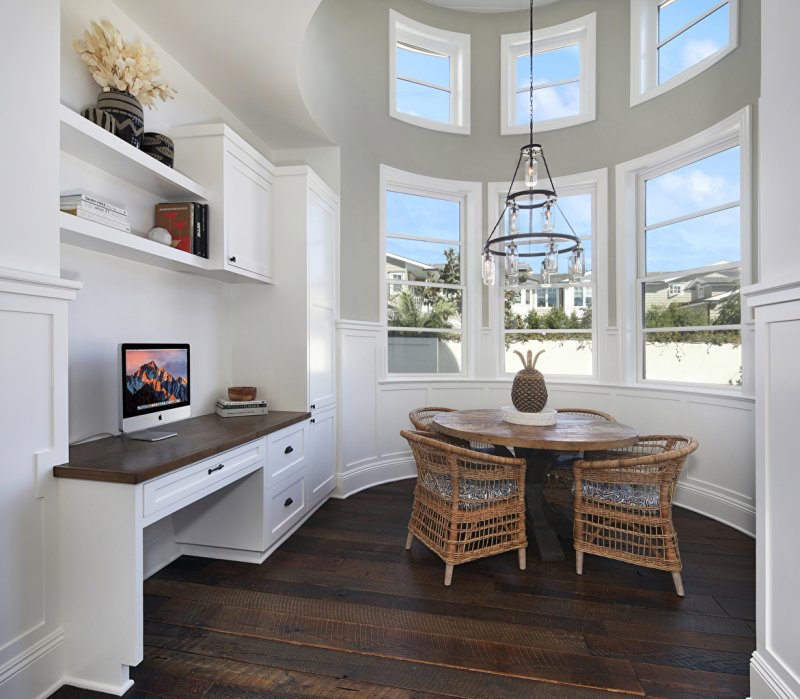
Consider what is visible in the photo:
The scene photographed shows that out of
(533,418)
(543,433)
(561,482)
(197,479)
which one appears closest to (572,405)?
(561,482)

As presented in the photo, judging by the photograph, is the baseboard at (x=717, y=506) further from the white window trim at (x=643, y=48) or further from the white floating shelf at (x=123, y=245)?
the white floating shelf at (x=123, y=245)

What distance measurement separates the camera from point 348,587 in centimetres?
→ 231

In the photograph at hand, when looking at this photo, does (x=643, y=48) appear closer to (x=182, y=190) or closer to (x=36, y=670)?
(x=182, y=190)

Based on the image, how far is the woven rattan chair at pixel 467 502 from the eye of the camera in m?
2.34

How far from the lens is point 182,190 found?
2445 millimetres

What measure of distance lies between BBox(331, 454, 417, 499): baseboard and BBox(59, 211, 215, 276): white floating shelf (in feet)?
6.66

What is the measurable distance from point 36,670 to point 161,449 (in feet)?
2.64

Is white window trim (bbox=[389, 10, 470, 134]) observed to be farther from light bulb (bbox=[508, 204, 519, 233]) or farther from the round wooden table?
the round wooden table

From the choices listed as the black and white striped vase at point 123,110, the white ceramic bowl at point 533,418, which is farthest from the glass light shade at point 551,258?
the black and white striped vase at point 123,110

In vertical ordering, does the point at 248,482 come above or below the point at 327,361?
below

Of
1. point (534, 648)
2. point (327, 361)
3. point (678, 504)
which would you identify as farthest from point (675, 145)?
point (534, 648)

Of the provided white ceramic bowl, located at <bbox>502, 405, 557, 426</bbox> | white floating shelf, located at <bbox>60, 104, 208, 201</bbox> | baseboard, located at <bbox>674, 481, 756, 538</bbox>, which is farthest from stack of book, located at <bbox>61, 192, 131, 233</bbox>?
baseboard, located at <bbox>674, 481, 756, 538</bbox>

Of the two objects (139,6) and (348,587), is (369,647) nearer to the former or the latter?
(348,587)

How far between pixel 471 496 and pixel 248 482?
1.25 m
